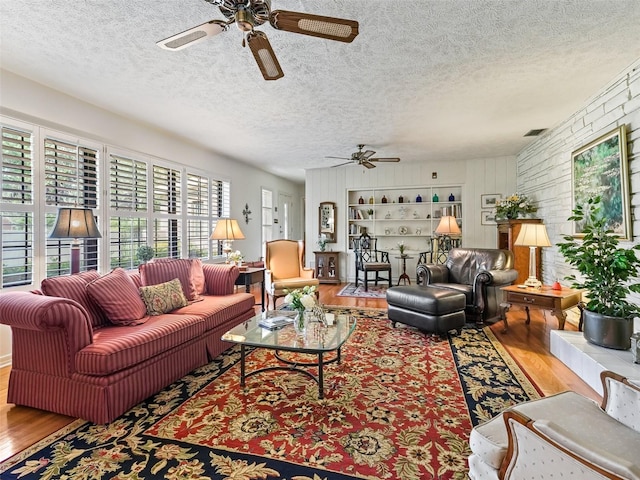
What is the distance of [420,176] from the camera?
681cm

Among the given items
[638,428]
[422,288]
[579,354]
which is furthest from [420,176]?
[638,428]

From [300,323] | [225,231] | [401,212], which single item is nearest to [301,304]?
[300,323]

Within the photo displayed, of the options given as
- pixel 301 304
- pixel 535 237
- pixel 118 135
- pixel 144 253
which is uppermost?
pixel 118 135

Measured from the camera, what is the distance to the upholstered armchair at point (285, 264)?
463 centimetres

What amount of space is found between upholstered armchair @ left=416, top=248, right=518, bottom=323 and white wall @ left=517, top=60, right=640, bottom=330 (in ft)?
3.03

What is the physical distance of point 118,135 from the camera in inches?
156

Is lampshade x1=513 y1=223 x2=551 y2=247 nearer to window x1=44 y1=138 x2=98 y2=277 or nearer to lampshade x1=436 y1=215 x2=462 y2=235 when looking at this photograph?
lampshade x1=436 y1=215 x2=462 y2=235

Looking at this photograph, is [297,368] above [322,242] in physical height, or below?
below

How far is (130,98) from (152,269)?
1.87 meters

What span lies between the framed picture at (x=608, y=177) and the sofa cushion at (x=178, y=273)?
4.13 m

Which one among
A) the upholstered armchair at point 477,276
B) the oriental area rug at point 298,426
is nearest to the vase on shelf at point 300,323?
the oriental area rug at point 298,426

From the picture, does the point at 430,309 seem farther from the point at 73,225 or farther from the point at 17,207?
the point at 17,207

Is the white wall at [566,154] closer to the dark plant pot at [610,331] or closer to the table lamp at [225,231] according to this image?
the dark plant pot at [610,331]

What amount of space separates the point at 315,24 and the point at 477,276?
3.26 m
